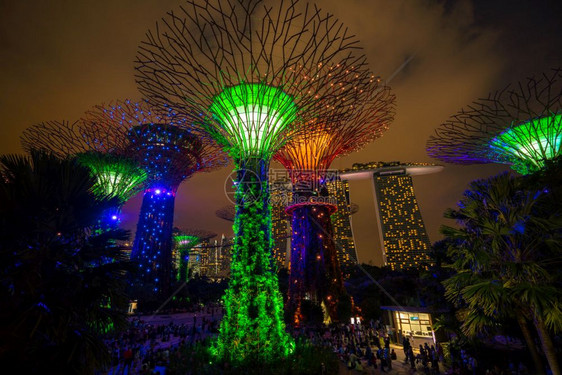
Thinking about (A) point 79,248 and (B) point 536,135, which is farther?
(B) point 536,135

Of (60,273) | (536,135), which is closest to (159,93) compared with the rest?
(60,273)

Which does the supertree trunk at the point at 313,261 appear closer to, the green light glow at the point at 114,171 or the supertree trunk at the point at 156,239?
the green light glow at the point at 114,171

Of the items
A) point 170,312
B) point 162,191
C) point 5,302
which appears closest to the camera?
point 5,302

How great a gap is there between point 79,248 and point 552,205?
453 inches

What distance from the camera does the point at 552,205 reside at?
7.40 metres

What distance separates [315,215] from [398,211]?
121890 mm

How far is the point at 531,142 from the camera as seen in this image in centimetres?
1625

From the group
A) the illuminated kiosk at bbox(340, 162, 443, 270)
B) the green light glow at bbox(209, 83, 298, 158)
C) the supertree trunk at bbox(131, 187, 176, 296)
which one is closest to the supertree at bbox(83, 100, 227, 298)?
the supertree trunk at bbox(131, 187, 176, 296)

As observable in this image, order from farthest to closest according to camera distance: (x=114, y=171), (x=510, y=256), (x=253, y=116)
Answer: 1. (x=114, y=171)
2. (x=253, y=116)
3. (x=510, y=256)

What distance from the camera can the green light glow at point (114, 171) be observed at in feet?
61.8

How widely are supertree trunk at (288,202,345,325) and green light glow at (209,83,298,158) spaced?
1181 cm

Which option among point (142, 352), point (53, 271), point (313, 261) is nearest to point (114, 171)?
point (142, 352)

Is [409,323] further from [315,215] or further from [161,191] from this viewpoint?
[161,191]

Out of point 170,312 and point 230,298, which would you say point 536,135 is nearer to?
point 230,298
